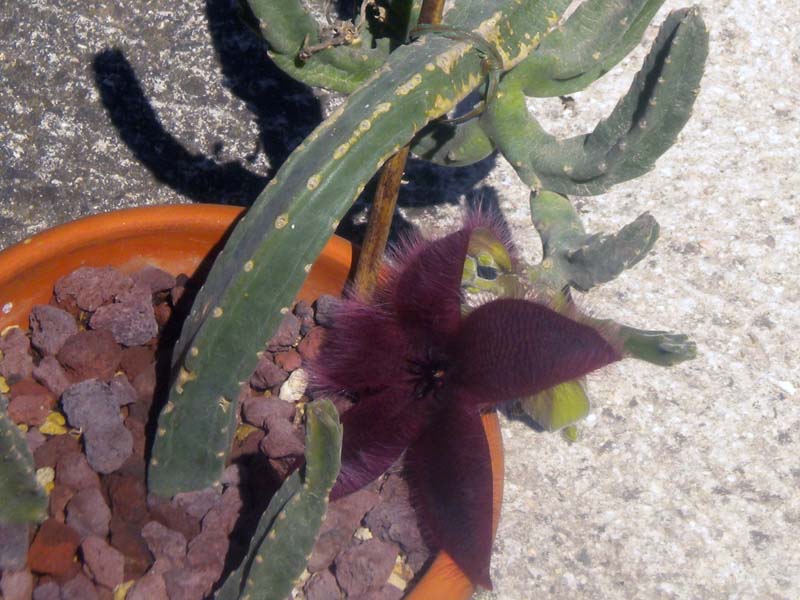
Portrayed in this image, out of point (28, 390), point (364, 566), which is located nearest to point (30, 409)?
point (28, 390)

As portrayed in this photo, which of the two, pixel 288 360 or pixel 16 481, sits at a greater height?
pixel 16 481

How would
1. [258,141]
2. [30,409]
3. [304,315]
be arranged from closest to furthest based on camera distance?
[30,409] < [304,315] < [258,141]

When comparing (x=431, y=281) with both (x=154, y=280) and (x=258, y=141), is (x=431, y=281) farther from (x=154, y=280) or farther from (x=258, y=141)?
(x=258, y=141)

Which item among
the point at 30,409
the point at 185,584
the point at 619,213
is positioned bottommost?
the point at 619,213

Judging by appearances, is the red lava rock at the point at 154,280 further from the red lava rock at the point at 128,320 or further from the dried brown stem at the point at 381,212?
the dried brown stem at the point at 381,212

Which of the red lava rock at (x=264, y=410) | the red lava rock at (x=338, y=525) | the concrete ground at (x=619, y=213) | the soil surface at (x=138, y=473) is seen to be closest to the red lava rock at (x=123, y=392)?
the soil surface at (x=138, y=473)

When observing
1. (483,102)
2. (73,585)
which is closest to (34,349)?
(73,585)
